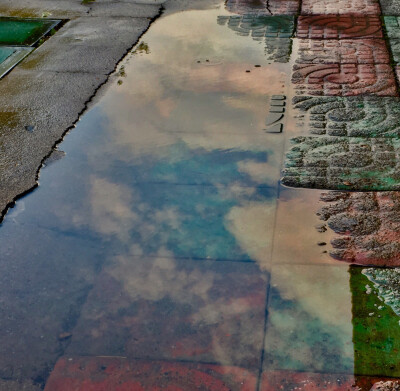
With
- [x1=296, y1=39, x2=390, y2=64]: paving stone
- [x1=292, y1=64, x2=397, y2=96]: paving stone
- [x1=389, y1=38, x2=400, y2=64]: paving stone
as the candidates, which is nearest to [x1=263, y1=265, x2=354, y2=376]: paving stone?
[x1=292, y1=64, x2=397, y2=96]: paving stone

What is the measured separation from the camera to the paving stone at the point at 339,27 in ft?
22.1

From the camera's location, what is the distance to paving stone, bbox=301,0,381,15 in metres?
7.40

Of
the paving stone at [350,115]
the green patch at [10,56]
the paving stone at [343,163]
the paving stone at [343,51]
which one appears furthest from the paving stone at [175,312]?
the green patch at [10,56]

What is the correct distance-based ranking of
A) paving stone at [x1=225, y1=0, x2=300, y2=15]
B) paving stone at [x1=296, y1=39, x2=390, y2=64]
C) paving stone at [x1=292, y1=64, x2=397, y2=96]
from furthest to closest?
paving stone at [x1=225, y1=0, x2=300, y2=15] → paving stone at [x1=296, y1=39, x2=390, y2=64] → paving stone at [x1=292, y1=64, x2=397, y2=96]

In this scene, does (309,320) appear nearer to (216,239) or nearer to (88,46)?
(216,239)

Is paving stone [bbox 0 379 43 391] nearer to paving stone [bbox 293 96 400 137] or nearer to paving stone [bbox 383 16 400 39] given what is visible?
paving stone [bbox 293 96 400 137]

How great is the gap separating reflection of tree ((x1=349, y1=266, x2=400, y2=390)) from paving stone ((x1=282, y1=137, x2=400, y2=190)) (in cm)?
92

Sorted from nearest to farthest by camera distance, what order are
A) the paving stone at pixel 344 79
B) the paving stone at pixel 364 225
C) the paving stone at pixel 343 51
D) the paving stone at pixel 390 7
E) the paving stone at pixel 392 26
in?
1. the paving stone at pixel 364 225
2. the paving stone at pixel 344 79
3. the paving stone at pixel 343 51
4. the paving stone at pixel 392 26
5. the paving stone at pixel 390 7

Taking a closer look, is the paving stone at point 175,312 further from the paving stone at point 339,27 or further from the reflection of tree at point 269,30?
the paving stone at point 339,27

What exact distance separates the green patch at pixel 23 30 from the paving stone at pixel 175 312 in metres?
4.47

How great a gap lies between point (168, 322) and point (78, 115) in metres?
2.74

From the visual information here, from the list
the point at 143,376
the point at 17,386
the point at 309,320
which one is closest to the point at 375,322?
the point at 309,320

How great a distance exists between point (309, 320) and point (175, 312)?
735mm

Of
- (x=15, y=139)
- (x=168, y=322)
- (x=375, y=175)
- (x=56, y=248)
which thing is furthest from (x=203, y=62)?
(x=168, y=322)
